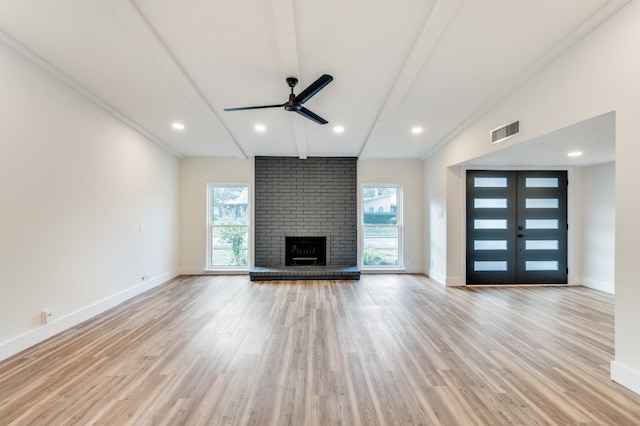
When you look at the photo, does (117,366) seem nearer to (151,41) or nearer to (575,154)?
(151,41)

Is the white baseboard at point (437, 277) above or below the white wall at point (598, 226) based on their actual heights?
below

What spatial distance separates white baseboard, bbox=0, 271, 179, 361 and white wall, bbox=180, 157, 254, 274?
1357mm

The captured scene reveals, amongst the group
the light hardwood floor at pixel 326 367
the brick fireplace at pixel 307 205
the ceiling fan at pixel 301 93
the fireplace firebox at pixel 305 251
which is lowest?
the light hardwood floor at pixel 326 367

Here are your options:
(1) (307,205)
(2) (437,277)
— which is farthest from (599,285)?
(1) (307,205)

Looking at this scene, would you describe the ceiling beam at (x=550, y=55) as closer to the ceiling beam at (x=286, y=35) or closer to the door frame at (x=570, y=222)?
the door frame at (x=570, y=222)

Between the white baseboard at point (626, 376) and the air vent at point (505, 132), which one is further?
the air vent at point (505, 132)

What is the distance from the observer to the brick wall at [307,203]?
5977 mm

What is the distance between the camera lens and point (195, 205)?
19.3 feet

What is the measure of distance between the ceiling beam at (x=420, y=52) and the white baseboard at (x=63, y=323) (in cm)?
443

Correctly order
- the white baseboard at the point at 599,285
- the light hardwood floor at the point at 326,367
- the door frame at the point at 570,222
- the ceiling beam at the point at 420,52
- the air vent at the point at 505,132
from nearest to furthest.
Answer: the light hardwood floor at the point at 326,367, the ceiling beam at the point at 420,52, the air vent at the point at 505,132, the white baseboard at the point at 599,285, the door frame at the point at 570,222

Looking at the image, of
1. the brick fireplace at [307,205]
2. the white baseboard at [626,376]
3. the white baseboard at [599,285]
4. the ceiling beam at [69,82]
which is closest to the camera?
the white baseboard at [626,376]

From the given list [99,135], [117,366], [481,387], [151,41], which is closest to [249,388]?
[117,366]

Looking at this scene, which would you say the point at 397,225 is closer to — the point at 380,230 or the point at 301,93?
the point at 380,230

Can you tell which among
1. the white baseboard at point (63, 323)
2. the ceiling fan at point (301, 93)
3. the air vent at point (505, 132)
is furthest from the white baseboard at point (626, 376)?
the white baseboard at point (63, 323)
